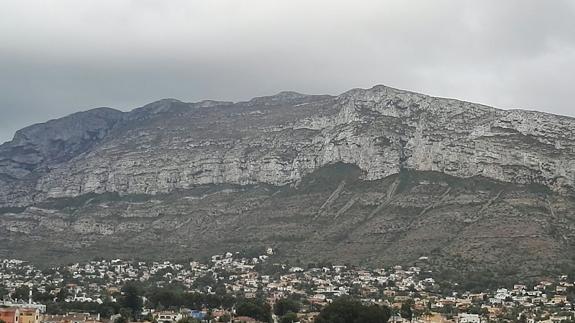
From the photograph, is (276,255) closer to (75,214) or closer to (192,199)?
(192,199)

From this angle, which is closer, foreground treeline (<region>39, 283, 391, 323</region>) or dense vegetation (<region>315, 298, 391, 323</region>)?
dense vegetation (<region>315, 298, 391, 323</region>)

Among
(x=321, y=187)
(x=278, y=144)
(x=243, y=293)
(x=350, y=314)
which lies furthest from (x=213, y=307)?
(x=278, y=144)

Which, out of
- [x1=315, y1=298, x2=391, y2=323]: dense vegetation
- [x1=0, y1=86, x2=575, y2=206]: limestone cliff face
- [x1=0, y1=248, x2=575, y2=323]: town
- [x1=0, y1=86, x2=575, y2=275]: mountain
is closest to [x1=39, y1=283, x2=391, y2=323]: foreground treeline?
[x1=315, y1=298, x2=391, y2=323]: dense vegetation

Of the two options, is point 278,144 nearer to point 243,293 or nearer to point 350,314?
point 243,293

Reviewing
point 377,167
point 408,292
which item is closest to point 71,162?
point 377,167

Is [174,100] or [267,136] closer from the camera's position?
[267,136]

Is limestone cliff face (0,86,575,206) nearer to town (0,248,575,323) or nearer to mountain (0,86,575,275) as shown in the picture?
mountain (0,86,575,275)

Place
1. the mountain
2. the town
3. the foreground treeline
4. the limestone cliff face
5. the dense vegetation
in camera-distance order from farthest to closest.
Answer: the limestone cliff face
the mountain
the town
the foreground treeline
the dense vegetation
